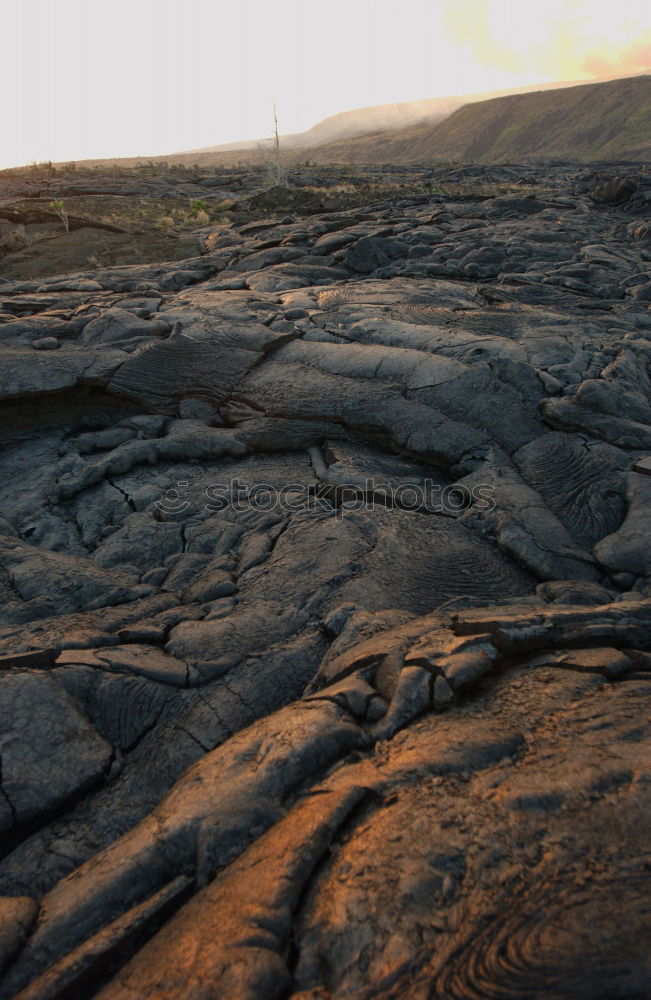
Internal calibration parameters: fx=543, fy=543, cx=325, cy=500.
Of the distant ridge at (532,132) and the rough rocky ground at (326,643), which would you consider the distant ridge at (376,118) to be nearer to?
the distant ridge at (532,132)

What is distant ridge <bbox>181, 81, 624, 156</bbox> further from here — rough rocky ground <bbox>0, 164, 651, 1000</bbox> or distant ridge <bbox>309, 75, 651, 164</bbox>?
rough rocky ground <bbox>0, 164, 651, 1000</bbox>

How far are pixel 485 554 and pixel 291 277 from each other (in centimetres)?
888

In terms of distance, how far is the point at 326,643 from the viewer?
4.41 m

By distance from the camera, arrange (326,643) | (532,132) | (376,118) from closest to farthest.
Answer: (326,643), (532,132), (376,118)

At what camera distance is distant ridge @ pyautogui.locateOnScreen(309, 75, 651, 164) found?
72562 mm

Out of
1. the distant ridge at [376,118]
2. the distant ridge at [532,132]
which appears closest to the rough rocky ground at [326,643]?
the distant ridge at [532,132]

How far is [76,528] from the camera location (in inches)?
248

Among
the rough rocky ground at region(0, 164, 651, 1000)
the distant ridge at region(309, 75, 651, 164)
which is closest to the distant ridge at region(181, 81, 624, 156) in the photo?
the distant ridge at region(309, 75, 651, 164)

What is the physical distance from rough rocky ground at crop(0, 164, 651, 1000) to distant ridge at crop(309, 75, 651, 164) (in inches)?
2932

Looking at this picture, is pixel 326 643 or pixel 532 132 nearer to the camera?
pixel 326 643

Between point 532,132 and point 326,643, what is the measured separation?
99644 mm

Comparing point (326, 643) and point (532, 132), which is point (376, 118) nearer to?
point (532, 132)

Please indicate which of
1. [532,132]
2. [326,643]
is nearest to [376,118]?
[532,132]

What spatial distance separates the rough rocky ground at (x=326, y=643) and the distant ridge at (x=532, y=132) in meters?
74.5
